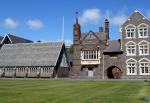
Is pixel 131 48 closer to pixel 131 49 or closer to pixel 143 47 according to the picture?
pixel 131 49

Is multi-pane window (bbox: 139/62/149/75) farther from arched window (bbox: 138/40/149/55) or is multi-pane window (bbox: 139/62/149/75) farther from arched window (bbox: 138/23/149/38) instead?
arched window (bbox: 138/23/149/38)

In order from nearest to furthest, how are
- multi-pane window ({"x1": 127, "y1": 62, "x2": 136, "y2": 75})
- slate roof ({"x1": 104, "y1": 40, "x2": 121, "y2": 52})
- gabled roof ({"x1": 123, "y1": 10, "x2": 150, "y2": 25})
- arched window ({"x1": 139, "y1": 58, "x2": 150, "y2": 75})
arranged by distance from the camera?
arched window ({"x1": 139, "y1": 58, "x2": 150, "y2": 75}) → multi-pane window ({"x1": 127, "y1": 62, "x2": 136, "y2": 75}) → gabled roof ({"x1": 123, "y1": 10, "x2": 150, "y2": 25}) → slate roof ({"x1": 104, "y1": 40, "x2": 121, "y2": 52})

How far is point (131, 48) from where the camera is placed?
61656mm

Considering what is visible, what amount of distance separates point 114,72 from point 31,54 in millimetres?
19077

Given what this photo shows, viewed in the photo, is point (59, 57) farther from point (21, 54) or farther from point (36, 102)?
point (36, 102)

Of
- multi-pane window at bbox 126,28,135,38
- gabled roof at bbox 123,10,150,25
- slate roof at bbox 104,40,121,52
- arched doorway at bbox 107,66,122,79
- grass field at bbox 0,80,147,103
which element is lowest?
grass field at bbox 0,80,147,103

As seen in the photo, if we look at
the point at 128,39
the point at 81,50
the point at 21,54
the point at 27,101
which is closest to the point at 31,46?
the point at 21,54

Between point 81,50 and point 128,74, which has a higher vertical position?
point 81,50

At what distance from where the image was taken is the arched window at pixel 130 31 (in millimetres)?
61594

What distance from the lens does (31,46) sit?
240 feet

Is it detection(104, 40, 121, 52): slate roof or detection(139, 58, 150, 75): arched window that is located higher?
detection(104, 40, 121, 52): slate roof

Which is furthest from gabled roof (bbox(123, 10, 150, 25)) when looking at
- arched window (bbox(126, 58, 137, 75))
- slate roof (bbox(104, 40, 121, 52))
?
arched window (bbox(126, 58, 137, 75))

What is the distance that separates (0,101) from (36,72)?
51.2 metres

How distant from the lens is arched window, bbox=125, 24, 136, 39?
A: 202ft
